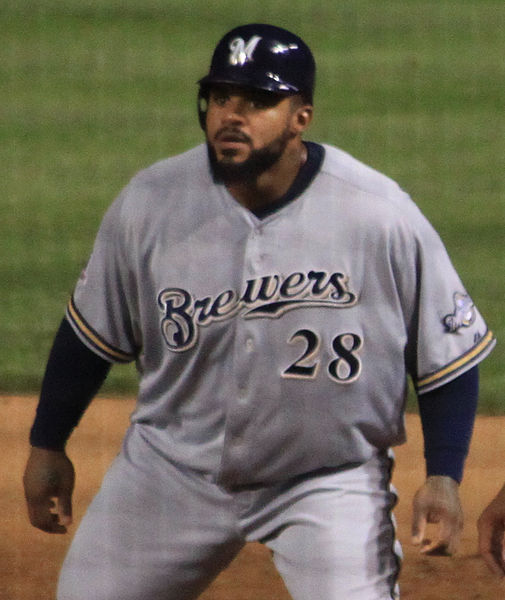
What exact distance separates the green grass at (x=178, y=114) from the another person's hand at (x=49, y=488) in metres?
3.13

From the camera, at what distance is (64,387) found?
2.74 meters

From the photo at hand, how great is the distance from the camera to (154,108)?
11.8 meters

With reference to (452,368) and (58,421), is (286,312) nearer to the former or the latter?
(452,368)

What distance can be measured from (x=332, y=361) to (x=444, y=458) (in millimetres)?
301

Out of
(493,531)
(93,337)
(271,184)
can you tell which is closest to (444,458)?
(493,531)

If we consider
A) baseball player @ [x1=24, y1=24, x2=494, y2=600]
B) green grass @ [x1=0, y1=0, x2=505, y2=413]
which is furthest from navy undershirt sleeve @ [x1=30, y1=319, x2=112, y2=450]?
green grass @ [x1=0, y1=0, x2=505, y2=413]

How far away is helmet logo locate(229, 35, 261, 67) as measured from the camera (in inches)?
99.1

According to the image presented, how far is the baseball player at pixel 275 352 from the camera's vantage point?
8.30ft

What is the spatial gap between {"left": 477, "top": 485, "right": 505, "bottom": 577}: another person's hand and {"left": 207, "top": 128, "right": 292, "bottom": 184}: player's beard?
0.78m

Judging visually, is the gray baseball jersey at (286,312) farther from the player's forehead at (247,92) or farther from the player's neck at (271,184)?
the player's forehead at (247,92)

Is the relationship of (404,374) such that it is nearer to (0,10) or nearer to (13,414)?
(13,414)

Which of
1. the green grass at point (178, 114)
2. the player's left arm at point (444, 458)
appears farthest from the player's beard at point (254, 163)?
the green grass at point (178, 114)

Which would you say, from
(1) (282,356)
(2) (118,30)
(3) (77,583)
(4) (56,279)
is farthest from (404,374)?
(2) (118,30)

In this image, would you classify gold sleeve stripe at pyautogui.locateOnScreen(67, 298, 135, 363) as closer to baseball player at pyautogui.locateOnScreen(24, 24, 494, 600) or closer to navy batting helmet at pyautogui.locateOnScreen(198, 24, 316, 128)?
baseball player at pyautogui.locateOnScreen(24, 24, 494, 600)
